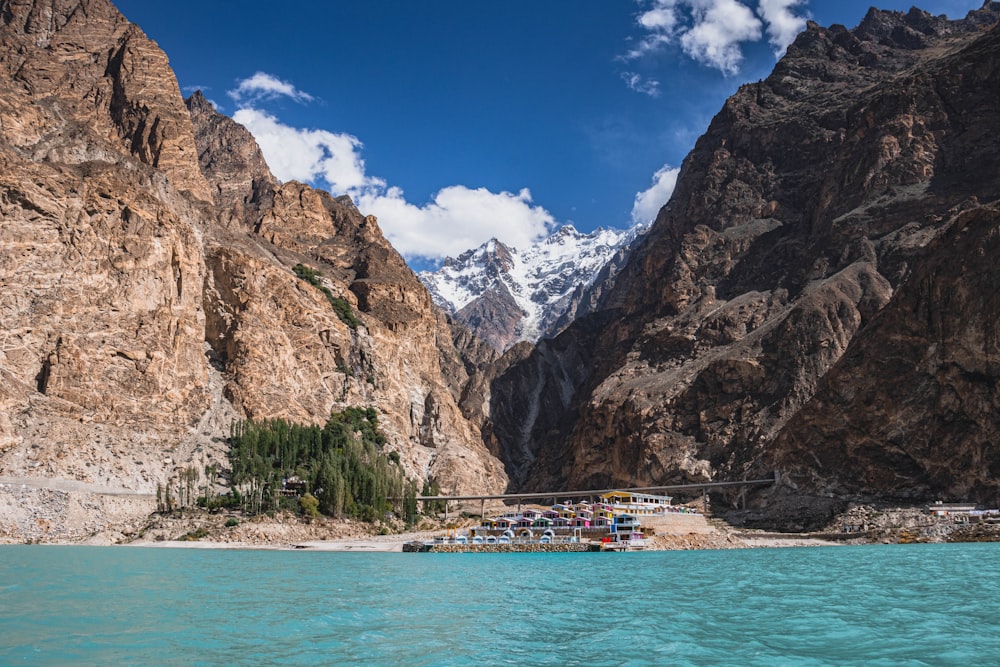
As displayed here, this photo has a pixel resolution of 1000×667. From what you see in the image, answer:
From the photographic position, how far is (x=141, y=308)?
109 metres

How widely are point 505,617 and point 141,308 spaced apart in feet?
316

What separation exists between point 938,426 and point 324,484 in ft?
255

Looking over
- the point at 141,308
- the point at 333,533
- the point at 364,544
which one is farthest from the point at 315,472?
the point at 141,308

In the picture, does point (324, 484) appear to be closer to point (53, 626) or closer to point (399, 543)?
point (399, 543)

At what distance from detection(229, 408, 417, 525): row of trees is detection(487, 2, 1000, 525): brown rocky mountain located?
5123 centimetres

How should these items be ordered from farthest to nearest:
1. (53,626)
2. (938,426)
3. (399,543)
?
(938,426) → (399,543) → (53,626)

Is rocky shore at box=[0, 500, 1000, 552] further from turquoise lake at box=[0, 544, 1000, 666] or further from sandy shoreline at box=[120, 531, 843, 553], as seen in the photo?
turquoise lake at box=[0, 544, 1000, 666]

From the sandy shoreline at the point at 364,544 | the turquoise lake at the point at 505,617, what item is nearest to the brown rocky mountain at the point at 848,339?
the sandy shoreline at the point at 364,544

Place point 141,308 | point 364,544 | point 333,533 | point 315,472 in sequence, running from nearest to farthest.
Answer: point 364,544, point 333,533, point 315,472, point 141,308

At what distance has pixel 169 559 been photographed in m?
58.3

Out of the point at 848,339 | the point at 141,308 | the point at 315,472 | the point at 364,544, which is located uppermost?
the point at 848,339

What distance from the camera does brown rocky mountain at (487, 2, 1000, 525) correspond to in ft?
326

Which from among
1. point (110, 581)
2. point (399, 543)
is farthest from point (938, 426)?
point (110, 581)

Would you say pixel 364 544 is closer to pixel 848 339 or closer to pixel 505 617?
pixel 505 617
